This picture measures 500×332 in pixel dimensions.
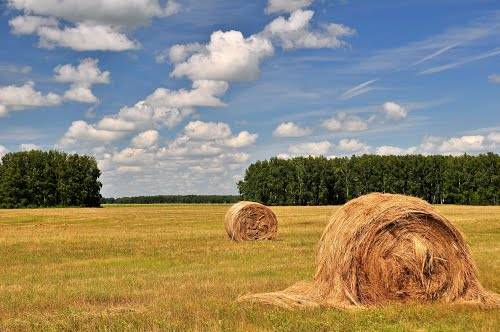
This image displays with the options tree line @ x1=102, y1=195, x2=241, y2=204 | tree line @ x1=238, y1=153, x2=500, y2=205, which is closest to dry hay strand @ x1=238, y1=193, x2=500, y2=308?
tree line @ x1=238, y1=153, x2=500, y2=205

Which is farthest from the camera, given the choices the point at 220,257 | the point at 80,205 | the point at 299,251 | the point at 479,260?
the point at 80,205

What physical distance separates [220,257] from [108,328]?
10.6 metres

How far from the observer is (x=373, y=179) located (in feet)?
340

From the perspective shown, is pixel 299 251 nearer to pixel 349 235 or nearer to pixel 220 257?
pixel 220 257

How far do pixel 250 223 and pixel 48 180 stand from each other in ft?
253

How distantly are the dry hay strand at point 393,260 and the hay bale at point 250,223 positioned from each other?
612 inches

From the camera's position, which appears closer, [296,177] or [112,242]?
[112,242]

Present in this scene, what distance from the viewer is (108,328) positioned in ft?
29.0

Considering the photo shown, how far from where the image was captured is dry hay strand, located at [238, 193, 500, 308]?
1145 centimetres

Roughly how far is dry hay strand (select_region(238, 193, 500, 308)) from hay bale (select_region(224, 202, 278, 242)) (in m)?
15.6

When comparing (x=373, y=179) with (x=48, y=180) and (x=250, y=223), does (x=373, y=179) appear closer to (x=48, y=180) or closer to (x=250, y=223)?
(x=48, y=180)

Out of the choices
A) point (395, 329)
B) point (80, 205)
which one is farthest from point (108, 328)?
point (80, 205)

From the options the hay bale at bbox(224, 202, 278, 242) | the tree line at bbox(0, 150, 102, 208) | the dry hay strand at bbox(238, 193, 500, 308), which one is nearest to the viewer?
the dry hay strand at bbox(238, 193, 500, 308)

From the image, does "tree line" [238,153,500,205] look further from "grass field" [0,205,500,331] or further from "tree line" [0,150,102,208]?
"grass field" [0,205,500,331]
